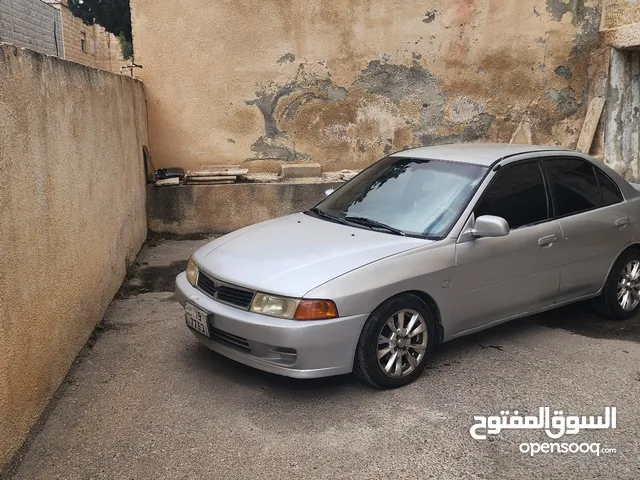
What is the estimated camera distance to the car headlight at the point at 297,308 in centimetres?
377

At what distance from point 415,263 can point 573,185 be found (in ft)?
6.11

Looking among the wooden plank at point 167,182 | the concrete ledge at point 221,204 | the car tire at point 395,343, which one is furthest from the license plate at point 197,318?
the wooden plank at point 167,182

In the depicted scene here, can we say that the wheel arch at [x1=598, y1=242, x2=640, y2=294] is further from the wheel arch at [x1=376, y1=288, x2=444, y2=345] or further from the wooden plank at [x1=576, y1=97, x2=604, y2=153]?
the wooden plank at [x1=576, y1=97, x2=604, y2=153]

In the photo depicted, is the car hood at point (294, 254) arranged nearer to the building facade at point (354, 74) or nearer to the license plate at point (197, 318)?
the license plate at point (197, 318)

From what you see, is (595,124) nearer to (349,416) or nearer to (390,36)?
(390,36)

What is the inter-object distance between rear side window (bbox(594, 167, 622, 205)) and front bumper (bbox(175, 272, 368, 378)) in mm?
2696

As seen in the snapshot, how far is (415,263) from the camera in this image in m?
4.16

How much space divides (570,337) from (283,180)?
4.73m

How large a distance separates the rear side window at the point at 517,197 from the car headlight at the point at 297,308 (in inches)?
55.5

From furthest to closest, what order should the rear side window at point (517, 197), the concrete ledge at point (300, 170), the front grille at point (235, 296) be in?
the concrete ledge at point (300, 170) → the rear side window at point (517, 197) → the front grille at point (235, 296)

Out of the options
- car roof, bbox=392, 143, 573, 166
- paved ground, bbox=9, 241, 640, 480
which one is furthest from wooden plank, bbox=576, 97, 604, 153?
paved ground, bbox=9, 241, 640, 480

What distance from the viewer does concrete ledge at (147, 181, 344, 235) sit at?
28.2ft

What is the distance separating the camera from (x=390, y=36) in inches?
355

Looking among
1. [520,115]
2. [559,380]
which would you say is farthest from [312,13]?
Answer: [559,380]
